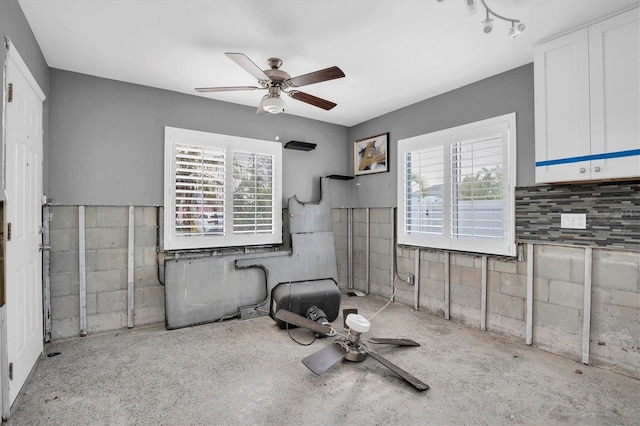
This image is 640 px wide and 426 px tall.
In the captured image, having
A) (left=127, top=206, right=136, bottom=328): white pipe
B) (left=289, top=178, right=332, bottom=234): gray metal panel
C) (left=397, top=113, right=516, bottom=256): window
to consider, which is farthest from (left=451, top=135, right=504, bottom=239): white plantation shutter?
(left=127, top=206, right=136, bottom=328): white pipe

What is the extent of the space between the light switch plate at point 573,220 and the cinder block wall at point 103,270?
4224 millimetres

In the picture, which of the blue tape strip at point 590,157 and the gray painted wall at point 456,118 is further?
the gray painted wall at point 456,118

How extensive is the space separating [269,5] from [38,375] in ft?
11.1

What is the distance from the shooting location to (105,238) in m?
3.38

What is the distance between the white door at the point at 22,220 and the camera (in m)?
2.09

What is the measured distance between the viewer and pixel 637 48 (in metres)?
2.20

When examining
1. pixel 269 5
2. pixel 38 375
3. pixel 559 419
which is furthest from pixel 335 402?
pixel 269 5

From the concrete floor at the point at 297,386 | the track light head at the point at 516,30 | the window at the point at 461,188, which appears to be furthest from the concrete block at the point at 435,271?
the track light head at the point at 516,30

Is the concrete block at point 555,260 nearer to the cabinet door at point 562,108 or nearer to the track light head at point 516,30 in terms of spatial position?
the cabinet door at point 562,108

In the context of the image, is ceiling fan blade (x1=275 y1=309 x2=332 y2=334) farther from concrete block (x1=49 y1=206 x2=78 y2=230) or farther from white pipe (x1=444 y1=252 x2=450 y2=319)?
concrete block (x1=49 y1=206 x2=78 y2=230)

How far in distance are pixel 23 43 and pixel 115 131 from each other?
1159 mm

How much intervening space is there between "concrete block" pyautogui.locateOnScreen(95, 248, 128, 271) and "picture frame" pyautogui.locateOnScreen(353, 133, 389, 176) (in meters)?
3.48

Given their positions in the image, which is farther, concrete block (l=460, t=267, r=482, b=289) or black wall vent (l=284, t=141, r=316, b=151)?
black wall vent (l=284, t=141, r=316, b=151)

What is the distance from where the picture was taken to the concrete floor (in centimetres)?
202
